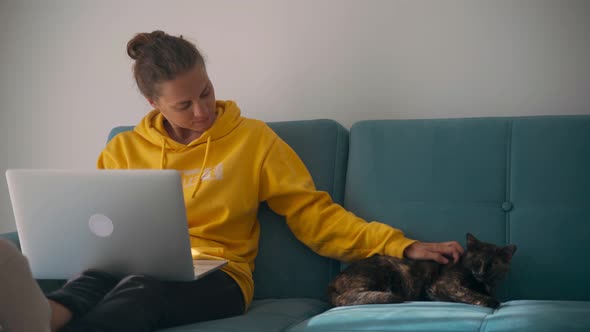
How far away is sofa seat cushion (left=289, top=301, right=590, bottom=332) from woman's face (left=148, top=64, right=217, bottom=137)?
742 mm

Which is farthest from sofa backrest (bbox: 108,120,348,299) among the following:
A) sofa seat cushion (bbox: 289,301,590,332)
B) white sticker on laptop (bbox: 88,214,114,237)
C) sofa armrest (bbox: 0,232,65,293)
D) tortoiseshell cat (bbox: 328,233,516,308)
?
white sticker on laptop (bbox: 88,214,114,237)

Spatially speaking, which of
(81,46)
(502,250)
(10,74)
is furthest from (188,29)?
(502,250)

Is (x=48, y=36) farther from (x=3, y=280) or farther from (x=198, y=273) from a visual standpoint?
(x=3, y=280)

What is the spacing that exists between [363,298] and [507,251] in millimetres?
424

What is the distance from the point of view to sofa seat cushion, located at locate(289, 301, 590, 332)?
1.57m

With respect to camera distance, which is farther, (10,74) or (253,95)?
(10,74)

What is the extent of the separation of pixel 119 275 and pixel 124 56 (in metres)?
1.48

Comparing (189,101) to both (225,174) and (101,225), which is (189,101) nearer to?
(225,174)

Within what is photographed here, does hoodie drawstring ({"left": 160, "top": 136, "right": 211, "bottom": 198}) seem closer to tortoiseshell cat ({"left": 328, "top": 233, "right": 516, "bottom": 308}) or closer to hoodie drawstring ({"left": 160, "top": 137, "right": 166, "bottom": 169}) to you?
hoodie drawstring ({"left": 160, "top": 137, "right": 166, "bottom": 169})

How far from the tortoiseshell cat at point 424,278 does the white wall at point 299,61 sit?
0.69 meters

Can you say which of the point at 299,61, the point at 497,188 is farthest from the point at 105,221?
the point at 299,61

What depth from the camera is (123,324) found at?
5.20ft

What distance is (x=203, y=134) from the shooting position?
7.38 ft

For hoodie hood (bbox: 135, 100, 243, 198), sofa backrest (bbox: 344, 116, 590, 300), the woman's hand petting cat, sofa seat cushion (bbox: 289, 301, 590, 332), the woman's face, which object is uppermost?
the woman's face
